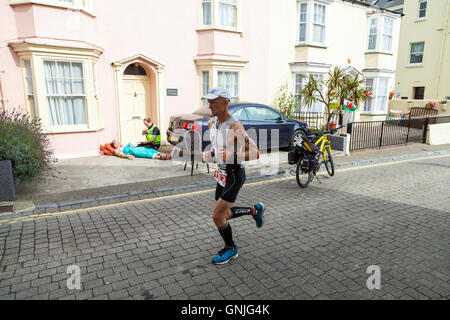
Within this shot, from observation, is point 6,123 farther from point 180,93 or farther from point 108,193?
point 180,93

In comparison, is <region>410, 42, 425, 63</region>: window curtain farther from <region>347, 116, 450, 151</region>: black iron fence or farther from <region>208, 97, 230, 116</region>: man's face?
<region>208, 97, 230, 116</region>: man's face

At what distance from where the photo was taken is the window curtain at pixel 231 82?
13.3 meters

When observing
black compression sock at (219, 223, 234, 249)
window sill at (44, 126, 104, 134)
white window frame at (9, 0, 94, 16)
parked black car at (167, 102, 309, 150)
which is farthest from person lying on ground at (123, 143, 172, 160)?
black compression sock at (219, 223, 234, 249)

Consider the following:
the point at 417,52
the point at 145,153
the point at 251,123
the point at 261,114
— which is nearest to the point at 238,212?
the point at 251,123

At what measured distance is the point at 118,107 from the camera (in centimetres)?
1145

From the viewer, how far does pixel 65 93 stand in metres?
→ 10.1

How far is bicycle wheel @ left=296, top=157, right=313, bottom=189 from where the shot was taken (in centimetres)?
745

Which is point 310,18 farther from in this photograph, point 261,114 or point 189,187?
point 189,187

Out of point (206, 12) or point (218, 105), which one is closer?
point (218, 105)

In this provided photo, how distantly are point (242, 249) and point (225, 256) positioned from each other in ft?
1.52

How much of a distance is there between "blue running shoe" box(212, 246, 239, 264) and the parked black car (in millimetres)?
5503

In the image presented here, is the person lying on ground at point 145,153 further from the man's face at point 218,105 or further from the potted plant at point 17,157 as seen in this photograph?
the man's face at point 218,105

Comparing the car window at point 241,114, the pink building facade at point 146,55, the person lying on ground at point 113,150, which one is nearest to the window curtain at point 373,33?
the pink building facade at point 146,55
